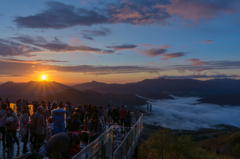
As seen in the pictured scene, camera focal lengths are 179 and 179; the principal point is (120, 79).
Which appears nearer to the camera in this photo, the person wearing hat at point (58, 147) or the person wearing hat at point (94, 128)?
the person wearing hat at point (58, 147)

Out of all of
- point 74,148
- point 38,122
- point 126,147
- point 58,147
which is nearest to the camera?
point 58,147

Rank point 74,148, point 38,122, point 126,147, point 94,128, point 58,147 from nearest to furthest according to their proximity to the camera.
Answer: point 58,147
point 74,148
point 94,128
point 38,122
point 126,147

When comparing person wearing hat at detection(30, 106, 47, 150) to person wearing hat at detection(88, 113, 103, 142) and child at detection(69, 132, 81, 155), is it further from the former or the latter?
child at detection(69, 132, 81, 155)

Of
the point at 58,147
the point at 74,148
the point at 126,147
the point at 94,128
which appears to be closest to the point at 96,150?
the point at 74,148

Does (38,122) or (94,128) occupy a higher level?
(38,122)

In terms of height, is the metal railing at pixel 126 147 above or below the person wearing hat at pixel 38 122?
below

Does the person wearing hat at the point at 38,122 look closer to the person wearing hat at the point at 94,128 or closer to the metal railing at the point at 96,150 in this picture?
the person wearing hat at the point at 94,128

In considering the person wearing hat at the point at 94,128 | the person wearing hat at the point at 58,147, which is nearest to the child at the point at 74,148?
the person wearing hat at the point at 58,147

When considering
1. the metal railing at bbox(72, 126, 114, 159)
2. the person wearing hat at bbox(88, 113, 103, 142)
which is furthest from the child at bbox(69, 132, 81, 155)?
the person wearing hat at bbox(88, 113, 103, 142)

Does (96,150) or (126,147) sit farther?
(126,147)

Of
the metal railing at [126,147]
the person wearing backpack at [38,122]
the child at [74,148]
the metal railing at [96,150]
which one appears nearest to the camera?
the metal railing at [96,150]

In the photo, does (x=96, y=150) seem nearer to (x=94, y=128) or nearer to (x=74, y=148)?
(x=74, y=148)

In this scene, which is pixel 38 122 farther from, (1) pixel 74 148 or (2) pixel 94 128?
(1) pixel 74 148

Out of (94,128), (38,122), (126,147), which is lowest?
(126,147)
